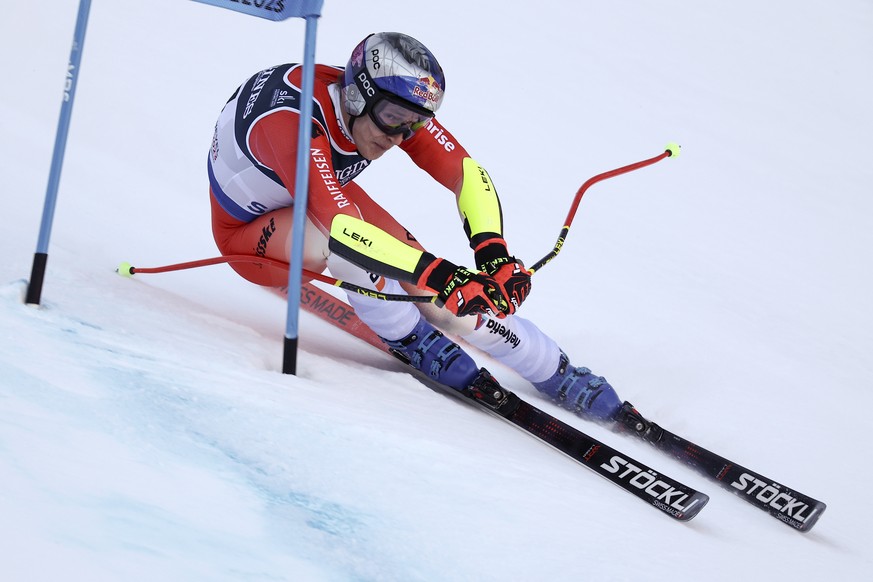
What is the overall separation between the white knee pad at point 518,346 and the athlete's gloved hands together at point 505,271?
34 cm

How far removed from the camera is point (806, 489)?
2631mm

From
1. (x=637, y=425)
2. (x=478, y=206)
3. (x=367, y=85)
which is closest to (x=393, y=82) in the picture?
(x=367, y=85)

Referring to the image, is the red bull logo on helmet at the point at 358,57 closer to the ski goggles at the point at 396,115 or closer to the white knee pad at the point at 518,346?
the ski goggles at the point at 396,115

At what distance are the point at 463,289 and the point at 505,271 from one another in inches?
9.1

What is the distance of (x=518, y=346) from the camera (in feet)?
9.64

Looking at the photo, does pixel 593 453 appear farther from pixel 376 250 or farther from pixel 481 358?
pixel 481 358

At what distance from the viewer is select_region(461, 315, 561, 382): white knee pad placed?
115 inches

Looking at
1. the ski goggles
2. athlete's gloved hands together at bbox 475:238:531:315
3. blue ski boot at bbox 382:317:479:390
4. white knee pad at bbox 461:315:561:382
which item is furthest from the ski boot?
the ski goggles

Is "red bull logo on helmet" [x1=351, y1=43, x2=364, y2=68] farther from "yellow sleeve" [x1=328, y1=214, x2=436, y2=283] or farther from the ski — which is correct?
the ski

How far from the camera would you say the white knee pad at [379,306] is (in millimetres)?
2641

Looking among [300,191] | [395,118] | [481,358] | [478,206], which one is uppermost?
[395,118]

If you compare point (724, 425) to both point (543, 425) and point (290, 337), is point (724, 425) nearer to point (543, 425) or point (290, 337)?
point (543, 425)

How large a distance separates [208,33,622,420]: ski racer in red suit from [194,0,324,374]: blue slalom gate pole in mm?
168

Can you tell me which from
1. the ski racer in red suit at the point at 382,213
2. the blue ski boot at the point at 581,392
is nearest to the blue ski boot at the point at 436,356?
the ski racer in red suit at the point at 382,213
